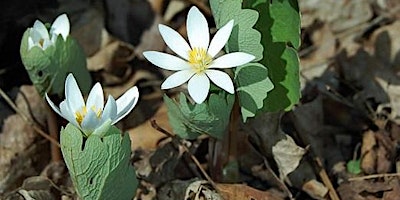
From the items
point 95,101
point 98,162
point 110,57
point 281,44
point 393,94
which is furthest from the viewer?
point 110,57

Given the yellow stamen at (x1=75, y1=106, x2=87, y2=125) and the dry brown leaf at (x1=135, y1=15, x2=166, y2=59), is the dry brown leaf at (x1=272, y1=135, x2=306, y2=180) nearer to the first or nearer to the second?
the yellow stamen at (x1=75, y1=106, x2=87, y2=125)

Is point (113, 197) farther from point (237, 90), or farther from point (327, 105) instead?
point (327, 105)

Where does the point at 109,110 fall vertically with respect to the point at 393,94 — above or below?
above

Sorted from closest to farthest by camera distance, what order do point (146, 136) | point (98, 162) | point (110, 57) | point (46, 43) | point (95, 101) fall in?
point (98, 162) → point (95, 101) → point (46, 43) → point (146, 136) → point (110, 57)

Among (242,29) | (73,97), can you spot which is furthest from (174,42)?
(73,97)

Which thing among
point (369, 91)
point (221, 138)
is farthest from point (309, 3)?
point (221, 138)

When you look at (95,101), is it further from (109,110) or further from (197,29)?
(197,29)

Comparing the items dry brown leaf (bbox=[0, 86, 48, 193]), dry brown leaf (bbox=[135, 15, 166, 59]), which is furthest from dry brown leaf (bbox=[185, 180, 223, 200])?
dry brown leaf (bbox=[135, 15, 166, 59])
